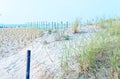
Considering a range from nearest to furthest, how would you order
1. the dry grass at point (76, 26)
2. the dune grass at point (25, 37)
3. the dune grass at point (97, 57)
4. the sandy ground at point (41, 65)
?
A: the dune grass at point (97, 57) → the sandy ground at point (41, 65) → the dry grass at point (76, 26) → the dune grass at point (25, 37)

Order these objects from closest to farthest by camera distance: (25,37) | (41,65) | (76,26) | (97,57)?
(97,57), (41,65), (76,26), (25,37)

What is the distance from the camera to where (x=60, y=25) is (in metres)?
15.2

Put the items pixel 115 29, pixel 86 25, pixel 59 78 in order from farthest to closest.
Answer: pixel 86 25
pixel 115 29
pixel 59 78

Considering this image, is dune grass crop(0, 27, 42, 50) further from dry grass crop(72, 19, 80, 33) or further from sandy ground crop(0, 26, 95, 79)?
sandy ground crop(0, 26, 95, 79)

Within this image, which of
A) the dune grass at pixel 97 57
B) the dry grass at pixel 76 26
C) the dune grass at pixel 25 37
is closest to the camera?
the dune grass at pixel 97 57

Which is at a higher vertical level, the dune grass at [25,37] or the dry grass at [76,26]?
the dry grass at [76,26]

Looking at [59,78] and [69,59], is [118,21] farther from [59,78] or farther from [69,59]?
[59,78]

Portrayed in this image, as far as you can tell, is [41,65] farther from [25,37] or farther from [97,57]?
[25,37]

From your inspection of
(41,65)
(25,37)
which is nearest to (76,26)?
(41,65)

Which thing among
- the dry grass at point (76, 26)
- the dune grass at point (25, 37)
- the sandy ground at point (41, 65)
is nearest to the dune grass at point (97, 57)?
the sandy ground at point (41, 65)

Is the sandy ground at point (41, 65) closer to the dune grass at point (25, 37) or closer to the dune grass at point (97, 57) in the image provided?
the dune grass at point (97, 57)

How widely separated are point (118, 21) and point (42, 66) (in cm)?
257

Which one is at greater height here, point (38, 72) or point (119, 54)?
point (119, 54)

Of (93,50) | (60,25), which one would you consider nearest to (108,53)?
(93,50)
